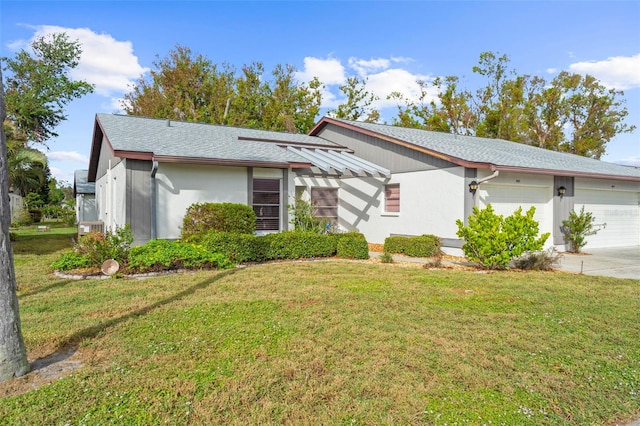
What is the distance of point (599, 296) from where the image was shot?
6.70 metres

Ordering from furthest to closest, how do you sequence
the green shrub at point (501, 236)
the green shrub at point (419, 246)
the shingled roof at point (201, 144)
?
the green shrub at point (419, 246), the shingled roof at point (201, 144), the green shrub at point (501, 236)

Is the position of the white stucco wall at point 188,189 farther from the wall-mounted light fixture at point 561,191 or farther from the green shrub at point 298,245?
the wall-mounted light fixture at point 561,191

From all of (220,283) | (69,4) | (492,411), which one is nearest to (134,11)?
(69,4)

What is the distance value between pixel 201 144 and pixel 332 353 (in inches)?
412

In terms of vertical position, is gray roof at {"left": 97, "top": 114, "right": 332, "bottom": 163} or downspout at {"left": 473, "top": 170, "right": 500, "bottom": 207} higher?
gray roof at {"left": 97, "top": 114, "right": 332, "bottom": 163}

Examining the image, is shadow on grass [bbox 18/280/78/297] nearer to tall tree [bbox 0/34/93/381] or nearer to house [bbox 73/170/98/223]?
tall tree [bbox 0/34/93/381]

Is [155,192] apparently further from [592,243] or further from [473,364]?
[592,243]

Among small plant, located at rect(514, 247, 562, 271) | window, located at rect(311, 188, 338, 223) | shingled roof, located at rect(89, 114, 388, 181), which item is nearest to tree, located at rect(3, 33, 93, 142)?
shingled roof, located at rect(89, 114, 388, 181)

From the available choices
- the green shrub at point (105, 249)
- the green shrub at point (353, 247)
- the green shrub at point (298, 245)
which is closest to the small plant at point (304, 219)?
the green shrub at point (298, 245)

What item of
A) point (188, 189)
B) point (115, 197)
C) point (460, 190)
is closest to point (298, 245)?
point (188, 189)

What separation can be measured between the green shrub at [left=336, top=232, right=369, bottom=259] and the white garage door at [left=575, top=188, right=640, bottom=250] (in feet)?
26.9

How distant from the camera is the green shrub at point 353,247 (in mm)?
11141

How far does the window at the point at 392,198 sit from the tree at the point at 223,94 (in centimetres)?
1737

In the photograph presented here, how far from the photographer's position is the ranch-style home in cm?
1135
